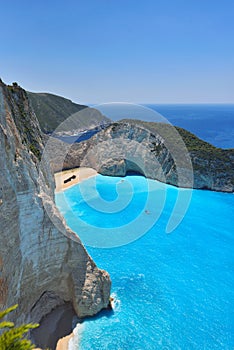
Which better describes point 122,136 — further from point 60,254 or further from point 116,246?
point 60,254

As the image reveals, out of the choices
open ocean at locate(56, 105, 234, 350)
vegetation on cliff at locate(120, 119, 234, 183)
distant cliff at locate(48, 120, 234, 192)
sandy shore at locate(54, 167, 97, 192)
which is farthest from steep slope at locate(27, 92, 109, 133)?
open ocean at locate(56, 105, 234, 350)

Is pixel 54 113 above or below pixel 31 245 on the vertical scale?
below

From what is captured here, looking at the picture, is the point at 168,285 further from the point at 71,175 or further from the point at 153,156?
the point at 71,175

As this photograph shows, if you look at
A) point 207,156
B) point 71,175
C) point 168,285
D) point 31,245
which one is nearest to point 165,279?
point 168,285

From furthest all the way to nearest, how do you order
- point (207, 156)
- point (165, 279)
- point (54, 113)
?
1. point (54, 113)
2. point (207, 156)
3. point (165, 279)

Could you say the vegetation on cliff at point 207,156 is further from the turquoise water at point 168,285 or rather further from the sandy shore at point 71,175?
the sandy shore at point 71,175

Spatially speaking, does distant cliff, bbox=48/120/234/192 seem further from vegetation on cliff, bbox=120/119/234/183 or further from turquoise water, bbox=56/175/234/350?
turquoise water, bbox=56/175/234/350
